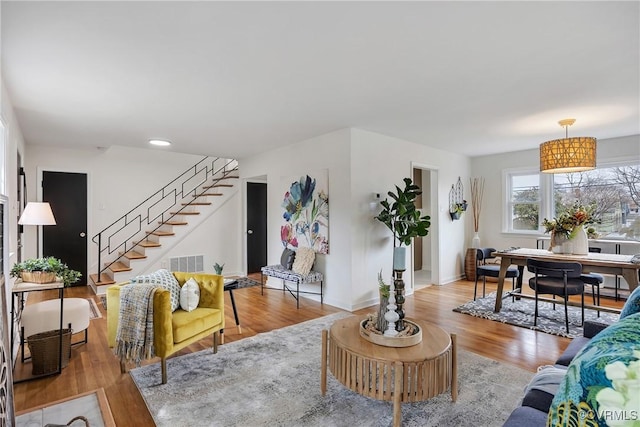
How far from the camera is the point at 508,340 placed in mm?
3311

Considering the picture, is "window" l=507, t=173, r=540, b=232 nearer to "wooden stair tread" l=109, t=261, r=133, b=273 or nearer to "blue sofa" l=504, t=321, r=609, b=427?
"blue sofa" l=504, t=321, r=609, b=427

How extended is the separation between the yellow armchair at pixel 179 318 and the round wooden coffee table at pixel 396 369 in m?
1.25

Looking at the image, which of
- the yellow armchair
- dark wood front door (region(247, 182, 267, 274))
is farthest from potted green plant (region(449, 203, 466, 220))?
the yellow armchair

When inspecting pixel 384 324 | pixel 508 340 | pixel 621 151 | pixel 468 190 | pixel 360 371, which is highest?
pixel 621 151

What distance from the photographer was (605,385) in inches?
26.5

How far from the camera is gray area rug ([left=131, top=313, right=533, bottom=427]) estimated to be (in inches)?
79.9

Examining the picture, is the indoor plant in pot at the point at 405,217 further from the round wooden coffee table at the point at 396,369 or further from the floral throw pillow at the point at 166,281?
the floral throw pillow at the point at 166,281

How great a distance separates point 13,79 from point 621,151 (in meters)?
7.66

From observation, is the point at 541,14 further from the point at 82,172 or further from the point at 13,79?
the point at 82,172

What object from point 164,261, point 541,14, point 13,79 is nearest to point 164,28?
point 13,79

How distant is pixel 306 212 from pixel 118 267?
3546mm

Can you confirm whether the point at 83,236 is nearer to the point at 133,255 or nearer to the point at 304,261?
the point at 133,255

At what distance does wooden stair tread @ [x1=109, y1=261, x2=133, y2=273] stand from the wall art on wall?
274cm

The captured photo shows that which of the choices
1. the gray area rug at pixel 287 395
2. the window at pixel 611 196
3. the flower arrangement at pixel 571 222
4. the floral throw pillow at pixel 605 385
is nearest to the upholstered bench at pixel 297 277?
the gray area rug at pixel 287 395
